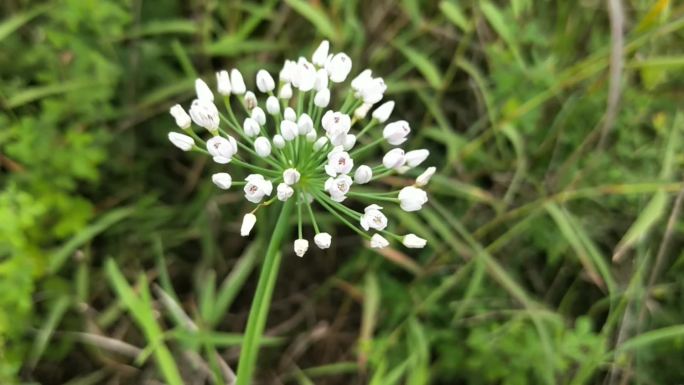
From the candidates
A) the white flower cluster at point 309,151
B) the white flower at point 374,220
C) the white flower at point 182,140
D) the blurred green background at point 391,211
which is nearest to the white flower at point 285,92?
the white flower cluster at point 309,151

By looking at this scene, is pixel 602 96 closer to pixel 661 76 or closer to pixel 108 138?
pixel 661 76

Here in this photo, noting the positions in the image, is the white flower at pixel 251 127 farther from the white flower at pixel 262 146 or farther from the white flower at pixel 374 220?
the white flower at pixel 374 220

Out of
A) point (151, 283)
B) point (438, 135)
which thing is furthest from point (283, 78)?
point (151, 283)

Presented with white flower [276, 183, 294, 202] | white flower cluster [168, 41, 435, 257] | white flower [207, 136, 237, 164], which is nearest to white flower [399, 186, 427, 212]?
white flower cluster [168, 41, 435, 257]

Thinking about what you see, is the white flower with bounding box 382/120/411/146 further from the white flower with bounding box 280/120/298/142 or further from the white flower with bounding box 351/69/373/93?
the white flower with bounding box 280/120/298/142

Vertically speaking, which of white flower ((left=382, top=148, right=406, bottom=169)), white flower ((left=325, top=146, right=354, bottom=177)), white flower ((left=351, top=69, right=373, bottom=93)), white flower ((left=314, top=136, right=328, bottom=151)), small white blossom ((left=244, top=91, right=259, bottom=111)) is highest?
small white blossom ((left=244, top=91, right=259, bottom=111))
